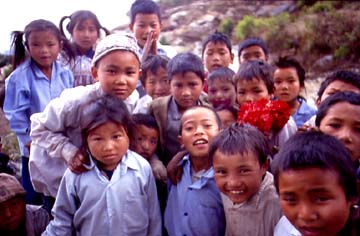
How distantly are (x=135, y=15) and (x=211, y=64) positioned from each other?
2.63 feet

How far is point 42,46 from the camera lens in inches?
125

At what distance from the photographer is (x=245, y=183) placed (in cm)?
195

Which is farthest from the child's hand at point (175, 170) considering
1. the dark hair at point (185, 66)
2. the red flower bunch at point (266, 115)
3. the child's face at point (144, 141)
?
the dark hair at point (185, 66)

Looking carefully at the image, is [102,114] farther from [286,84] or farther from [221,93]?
[286,84]

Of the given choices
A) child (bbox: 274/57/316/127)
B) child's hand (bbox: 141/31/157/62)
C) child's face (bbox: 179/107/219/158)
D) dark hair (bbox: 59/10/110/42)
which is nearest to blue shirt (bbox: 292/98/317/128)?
child (bbox: 274/57/316/127)

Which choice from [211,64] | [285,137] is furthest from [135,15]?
[285,137]

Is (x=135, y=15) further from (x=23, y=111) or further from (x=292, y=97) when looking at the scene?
(x=292, y=97)

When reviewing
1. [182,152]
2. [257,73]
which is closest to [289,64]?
[257,73]

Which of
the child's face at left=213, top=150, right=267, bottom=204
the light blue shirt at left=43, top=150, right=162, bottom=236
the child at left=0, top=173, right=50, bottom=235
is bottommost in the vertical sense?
the child at left=0, top=173, right=50, bottom=235

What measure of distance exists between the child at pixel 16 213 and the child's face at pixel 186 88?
1.10 meters

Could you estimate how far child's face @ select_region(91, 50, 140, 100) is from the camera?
2305 millimetres

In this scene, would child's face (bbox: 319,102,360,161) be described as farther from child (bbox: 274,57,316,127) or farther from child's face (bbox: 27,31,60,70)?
child's face (bbox: 27,31,60,70)

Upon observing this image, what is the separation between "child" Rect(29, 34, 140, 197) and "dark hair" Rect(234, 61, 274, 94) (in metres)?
0.83

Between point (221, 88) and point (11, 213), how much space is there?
1.63m
